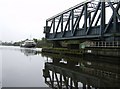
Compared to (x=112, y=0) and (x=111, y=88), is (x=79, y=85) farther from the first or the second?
(x=112, y=0)

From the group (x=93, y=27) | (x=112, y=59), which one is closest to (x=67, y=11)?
(x=93, y=27)

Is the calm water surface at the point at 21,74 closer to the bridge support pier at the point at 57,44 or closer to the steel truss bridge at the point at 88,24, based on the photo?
the steel truss bridge at the point at 88,24

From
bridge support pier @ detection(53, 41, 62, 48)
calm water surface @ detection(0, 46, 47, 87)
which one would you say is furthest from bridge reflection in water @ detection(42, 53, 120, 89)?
bridge support pier @ detection(53, 41, 62, 48)

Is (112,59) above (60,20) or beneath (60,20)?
beneath

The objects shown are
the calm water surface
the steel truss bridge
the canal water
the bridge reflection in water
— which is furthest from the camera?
the steel truss bridge

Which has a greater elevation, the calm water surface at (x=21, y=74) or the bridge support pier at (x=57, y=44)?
the bridge support pier at (x=57, y=44)

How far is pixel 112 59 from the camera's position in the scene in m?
30.7

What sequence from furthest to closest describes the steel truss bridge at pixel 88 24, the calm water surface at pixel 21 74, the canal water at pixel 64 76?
1. the steel truss bridge at pixel 88 24
2. the calm water surface at pixel 21 74
3. the canal water at pixel 64 76

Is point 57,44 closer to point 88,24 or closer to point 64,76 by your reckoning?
point 88,24

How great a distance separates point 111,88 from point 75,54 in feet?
103

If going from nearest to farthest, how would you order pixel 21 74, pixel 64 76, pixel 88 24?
pixel 64 76 < pixel 21 74 < pixel 88 24

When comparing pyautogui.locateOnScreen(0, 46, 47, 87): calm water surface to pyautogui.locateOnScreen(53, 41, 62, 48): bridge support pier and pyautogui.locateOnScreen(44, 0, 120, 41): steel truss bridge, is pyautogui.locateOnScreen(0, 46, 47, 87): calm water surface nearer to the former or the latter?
pyautogui.locateOnScreen(44, 0, 120, 41): steel truss bridge

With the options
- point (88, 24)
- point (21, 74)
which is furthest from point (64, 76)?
point (88, 24)

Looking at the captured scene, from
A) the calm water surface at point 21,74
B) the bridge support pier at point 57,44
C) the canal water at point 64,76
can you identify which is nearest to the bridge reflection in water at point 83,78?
the canal water at point 64,76
